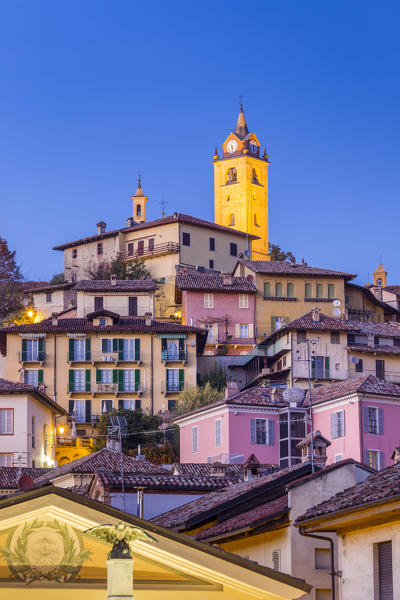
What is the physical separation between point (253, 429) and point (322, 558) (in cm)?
3485

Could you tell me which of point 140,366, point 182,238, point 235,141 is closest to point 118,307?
point 140,366

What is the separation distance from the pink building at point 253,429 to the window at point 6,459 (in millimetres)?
9487

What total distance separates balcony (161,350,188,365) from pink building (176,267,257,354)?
20.9 ft

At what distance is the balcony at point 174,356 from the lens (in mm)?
81188

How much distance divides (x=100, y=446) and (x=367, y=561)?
5491 cm

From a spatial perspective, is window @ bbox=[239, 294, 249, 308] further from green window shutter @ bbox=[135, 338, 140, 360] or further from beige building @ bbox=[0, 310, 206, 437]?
green window shutter @ bbox=[135, 338, 140, 360]

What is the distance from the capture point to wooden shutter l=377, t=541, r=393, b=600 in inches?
642

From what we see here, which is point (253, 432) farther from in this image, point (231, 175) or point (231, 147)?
point (231, 147)

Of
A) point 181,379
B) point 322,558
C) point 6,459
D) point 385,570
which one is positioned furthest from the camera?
point 181,379

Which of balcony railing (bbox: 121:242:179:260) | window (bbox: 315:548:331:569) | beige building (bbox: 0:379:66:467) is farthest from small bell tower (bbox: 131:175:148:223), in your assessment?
window (bbox: 315:548:331:569)

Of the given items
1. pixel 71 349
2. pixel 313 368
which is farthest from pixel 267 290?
pixel 71 349

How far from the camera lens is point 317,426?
2285 inches

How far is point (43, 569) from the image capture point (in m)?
12.9

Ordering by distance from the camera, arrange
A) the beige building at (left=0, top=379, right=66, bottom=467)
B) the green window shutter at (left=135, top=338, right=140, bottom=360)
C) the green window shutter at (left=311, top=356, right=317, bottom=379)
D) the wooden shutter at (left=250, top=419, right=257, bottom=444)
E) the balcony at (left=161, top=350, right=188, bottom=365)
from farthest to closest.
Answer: the green window shutter at (left=135, top=338, right=140, bottom=360) < the balcony at (left=161, top=350, right=188, bottom=365) < the green window shutter at (left=311, top=356, right=317, bottom=379) < the beige building at (left=0, top=379, right=66, bottom=467) < the wooden shutter at (left=250, top=419, right=257, bottom=444)
